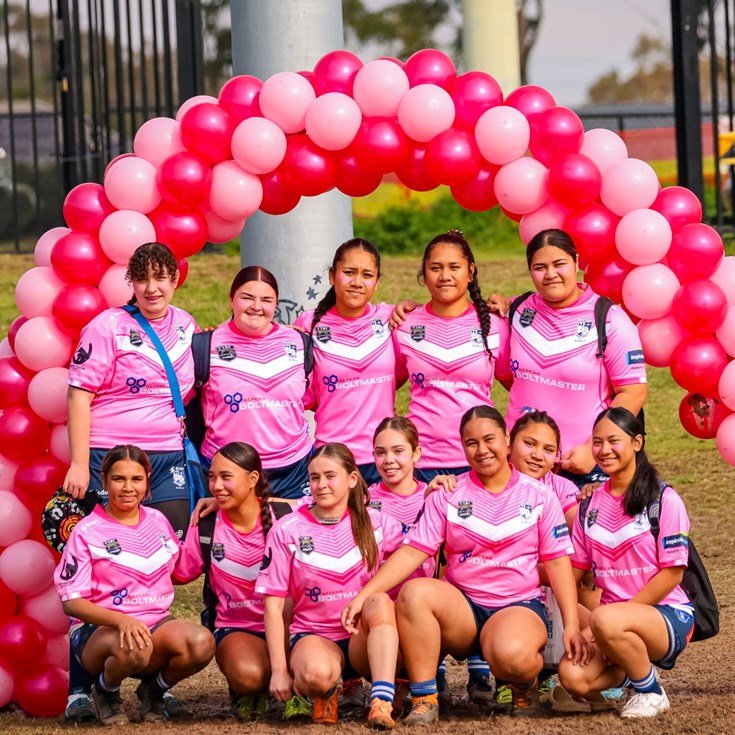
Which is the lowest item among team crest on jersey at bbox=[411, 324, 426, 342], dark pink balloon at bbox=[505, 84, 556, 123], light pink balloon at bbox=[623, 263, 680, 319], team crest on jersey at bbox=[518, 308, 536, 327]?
team crest on jersey at bbox=[411, 324, 426, 342]

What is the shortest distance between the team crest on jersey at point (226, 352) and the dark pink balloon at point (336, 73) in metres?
1.37

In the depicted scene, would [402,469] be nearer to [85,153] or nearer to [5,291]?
[85,153]

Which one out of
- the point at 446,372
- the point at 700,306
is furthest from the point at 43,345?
the point at 700,306

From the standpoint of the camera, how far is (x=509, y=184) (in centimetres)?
641

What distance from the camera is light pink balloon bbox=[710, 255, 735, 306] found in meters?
6.33

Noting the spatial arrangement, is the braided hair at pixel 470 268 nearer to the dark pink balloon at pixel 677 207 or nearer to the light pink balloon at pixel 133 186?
the dark pink balloon at pixel 677 207

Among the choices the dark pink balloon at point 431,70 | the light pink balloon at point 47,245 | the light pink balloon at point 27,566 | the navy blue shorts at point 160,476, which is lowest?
the light pink balloon at point 27,566

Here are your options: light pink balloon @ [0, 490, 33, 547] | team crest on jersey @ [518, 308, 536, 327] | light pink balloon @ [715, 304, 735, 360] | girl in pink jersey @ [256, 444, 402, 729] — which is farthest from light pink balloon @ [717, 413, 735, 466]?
light pink balloon @ [0, 490, 33, 547]

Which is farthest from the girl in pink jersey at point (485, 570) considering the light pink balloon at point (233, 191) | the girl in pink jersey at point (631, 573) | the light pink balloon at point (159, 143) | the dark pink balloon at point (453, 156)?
the light pink balloon at point (159, 143)

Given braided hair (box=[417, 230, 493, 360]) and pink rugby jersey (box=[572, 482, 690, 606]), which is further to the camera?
braided hair (box=[417, 230, 493, 360])

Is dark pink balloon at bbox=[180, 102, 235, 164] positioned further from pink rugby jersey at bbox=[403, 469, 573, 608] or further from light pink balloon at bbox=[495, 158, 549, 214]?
pink rugby jersey at bbox=[403, 469, 573, 608]

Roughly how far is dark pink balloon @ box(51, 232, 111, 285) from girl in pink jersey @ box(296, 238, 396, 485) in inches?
41.9

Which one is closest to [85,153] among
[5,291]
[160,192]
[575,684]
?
[5,291]

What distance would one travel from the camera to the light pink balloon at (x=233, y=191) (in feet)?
21.3
